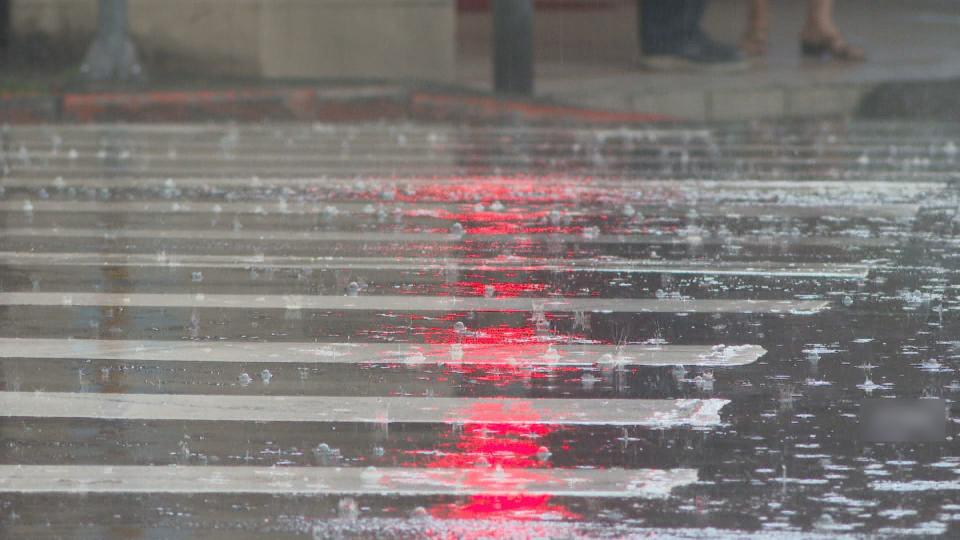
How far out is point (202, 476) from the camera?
14.6ft

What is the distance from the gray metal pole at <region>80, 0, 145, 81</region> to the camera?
53.4 ft

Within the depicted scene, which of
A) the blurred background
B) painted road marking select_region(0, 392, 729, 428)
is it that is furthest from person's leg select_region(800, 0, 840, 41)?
painted road marking select_region(0, 392, 729, 428)

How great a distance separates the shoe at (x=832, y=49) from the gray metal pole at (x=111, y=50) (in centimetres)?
861

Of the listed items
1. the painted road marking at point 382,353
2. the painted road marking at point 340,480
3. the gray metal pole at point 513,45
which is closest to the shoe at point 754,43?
the gray metal pole at point 513,45

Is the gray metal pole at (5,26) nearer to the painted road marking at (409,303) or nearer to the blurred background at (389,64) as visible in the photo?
the blurred background at (389,64)

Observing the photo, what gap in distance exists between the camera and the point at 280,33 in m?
17.9

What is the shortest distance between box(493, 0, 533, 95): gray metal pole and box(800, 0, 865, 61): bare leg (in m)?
5.74

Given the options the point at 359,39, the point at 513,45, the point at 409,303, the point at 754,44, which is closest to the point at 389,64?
the point at 359,39

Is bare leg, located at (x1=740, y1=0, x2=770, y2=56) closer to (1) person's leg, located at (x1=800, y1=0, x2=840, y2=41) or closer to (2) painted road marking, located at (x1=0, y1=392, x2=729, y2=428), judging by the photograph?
(1) person's leg, located at (x1=800, y1=0, x2=840, y2=41)

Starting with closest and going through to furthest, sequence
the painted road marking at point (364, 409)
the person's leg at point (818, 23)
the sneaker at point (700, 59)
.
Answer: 1. the painted road marking at point (364, 409)
2. the sneaker at point (700, 59)
3. the person's leg at point (818, 23)

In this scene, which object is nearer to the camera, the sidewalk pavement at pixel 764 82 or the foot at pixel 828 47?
the sidewalk pavement at pixel 764 82

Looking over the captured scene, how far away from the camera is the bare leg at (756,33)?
2077 cm

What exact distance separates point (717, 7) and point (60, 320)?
79.1 ft

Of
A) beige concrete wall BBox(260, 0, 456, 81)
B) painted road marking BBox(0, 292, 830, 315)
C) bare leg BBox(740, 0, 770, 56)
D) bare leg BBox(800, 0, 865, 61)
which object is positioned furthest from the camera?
bare leg BBox(740, 0, 770, 56)
